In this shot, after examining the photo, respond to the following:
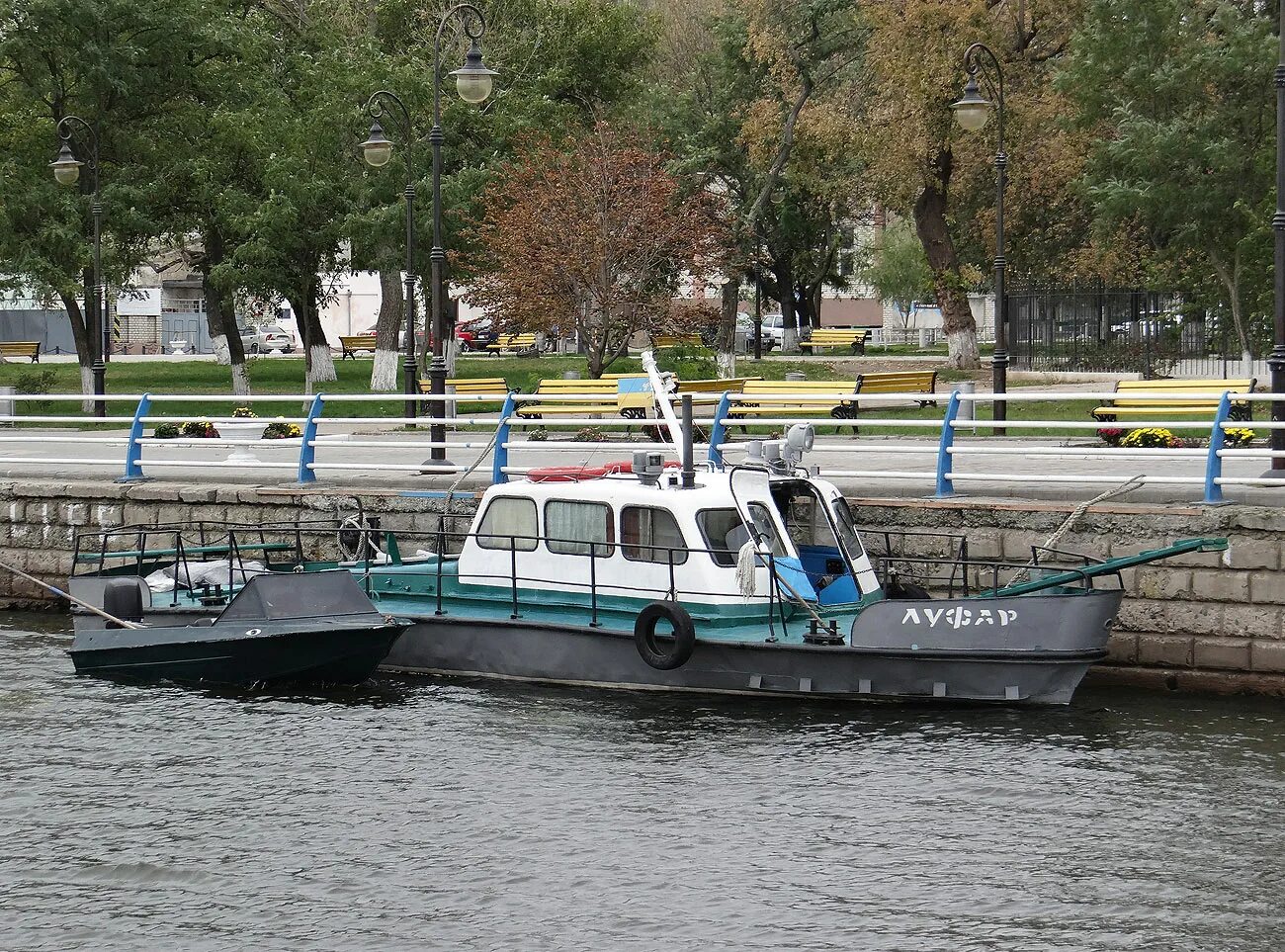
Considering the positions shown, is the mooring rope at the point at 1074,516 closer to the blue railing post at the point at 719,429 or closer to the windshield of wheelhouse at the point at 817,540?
the windshield of wheelhouse at the point at 817,540

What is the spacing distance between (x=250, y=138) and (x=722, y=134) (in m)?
17.1

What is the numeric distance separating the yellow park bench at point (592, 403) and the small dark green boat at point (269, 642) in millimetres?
8564

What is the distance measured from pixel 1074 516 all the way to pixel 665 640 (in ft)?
12.8

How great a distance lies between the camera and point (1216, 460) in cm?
1650

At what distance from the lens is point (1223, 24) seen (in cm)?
3788

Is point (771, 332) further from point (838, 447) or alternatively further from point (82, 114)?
point (838, 447)

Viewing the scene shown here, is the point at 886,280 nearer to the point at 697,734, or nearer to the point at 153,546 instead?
the point at 153,546

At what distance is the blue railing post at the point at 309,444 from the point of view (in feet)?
68.4

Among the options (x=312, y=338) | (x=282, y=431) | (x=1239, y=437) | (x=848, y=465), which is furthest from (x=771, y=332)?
(x=1239, y=437)

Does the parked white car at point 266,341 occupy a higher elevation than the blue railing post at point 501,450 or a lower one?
higher

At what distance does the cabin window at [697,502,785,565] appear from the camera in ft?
53.6

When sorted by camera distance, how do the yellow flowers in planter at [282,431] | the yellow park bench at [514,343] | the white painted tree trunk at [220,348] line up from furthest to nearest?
the yellow park bench at [514,343]
the white painted tree trunk at [220,348]
the yellow flowers in planter at [282,431]

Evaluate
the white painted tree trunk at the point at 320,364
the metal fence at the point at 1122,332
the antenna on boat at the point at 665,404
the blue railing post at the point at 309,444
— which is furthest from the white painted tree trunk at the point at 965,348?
the antenna on boat at the point at 665,404

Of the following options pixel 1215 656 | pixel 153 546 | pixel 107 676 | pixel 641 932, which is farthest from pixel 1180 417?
pixel 641 932
